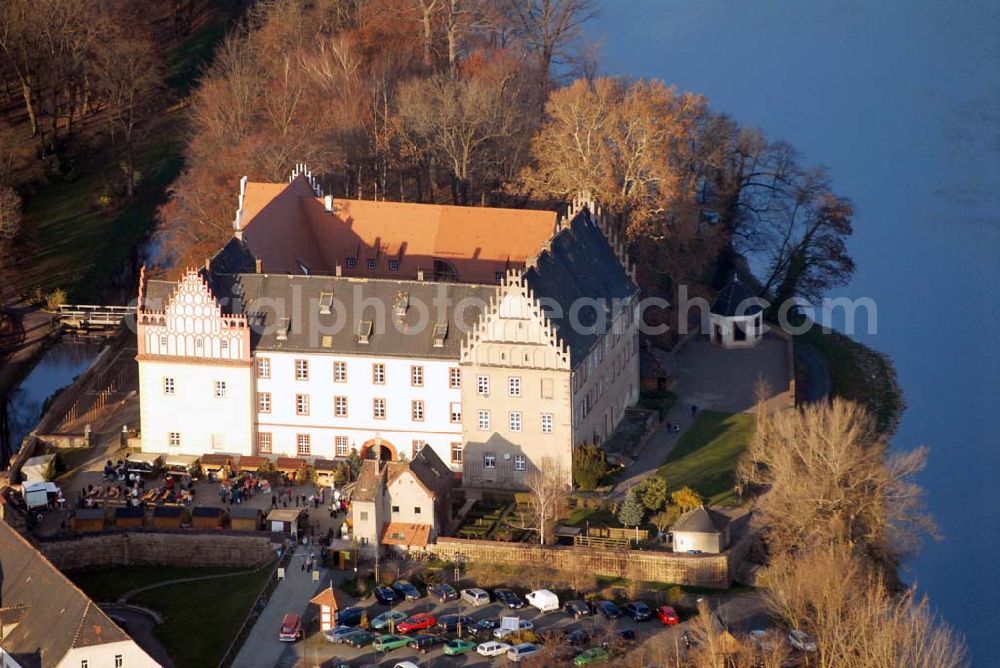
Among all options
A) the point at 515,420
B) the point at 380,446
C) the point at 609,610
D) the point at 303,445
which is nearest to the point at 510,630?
the point at 609,610

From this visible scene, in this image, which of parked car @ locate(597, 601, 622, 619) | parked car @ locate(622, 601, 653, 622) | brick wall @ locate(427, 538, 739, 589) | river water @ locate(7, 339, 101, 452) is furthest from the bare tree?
river water @ locate(7, 339, 101, 452)

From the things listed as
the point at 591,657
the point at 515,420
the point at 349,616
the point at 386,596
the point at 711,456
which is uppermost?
the point at 515,420

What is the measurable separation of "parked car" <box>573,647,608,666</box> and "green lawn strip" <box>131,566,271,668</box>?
12.6 meters

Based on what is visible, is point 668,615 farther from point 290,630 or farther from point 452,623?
point 290,630

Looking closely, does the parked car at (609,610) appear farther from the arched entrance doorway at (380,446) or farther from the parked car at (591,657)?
the arched entrance doorway at (380,446)

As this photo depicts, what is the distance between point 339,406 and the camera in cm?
9869

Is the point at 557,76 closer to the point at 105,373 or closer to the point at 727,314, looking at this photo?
the point at 727,314

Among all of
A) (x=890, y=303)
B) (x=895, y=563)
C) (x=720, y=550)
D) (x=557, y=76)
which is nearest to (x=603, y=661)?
(x=720, y=550)

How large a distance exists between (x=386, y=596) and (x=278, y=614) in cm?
398

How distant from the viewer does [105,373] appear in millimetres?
110812

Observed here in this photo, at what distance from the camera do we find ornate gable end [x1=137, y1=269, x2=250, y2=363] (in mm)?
98500

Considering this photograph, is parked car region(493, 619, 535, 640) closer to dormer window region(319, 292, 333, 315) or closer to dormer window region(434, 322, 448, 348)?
dormer window region(434, 322, 448, 348)

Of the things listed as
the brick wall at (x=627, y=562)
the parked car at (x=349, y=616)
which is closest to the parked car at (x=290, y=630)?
the parked car at (x=349, y=616)

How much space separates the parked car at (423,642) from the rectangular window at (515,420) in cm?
1465
